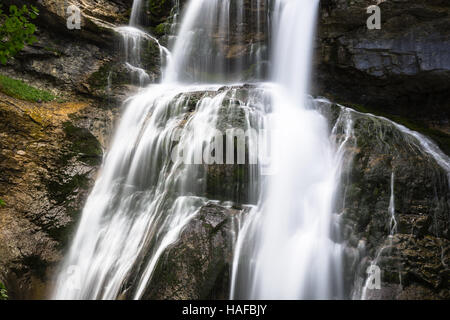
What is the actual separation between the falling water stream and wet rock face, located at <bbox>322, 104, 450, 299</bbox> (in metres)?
0.28

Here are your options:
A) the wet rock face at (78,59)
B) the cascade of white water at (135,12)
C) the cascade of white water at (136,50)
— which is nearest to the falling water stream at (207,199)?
the cascade of white water at (136,50)

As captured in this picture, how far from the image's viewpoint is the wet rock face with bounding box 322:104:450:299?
4.70 meters

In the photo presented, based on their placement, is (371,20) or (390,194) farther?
(371,20)

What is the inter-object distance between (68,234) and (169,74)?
6473 mm

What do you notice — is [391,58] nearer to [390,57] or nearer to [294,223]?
[390,57]

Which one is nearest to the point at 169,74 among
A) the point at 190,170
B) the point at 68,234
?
the point at 190,170

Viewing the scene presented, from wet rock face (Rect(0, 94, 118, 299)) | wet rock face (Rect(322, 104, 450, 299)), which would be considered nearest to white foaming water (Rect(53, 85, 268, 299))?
wet rock face (Rect(0, 94, 118, 299))

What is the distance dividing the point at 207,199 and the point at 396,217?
11.0 feet

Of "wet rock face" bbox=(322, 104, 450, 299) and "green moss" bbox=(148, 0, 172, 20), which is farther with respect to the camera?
"green moss" bbox=(148, 0, 172, 20)

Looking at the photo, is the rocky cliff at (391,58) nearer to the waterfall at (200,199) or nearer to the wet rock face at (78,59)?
the waterfall at (200,199)

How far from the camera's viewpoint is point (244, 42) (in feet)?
36.8

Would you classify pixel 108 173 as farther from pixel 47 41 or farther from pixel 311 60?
pixel 311 60

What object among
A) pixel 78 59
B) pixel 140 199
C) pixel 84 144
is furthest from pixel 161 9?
pixel 140 199

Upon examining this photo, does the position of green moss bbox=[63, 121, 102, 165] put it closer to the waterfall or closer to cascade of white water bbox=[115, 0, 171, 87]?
the waterfall
